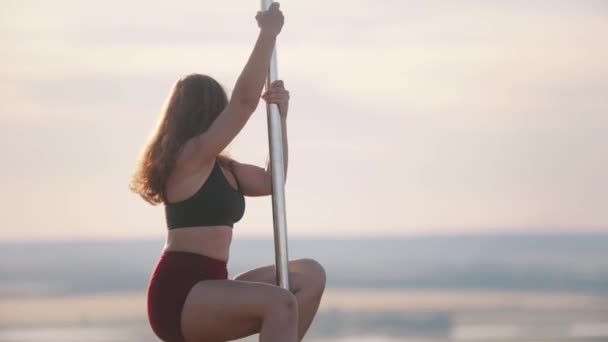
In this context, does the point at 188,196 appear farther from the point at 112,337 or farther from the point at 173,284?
the point at 112,337

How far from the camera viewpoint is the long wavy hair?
328 centimetres

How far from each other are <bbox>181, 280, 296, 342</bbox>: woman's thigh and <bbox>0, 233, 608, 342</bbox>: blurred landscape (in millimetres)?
6120

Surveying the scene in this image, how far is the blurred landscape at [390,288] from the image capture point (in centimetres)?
1292

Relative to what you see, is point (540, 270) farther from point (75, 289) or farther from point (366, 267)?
point (75, 289)

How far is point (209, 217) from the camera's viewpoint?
325cm

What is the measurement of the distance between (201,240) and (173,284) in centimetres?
11

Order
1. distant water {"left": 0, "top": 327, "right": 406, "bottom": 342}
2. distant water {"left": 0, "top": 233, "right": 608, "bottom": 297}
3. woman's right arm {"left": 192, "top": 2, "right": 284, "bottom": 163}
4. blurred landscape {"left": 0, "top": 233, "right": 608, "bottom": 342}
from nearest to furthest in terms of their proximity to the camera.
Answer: woman's right arm {"left": 192, "top": 2, "right": 284, "bottom": 163} → distant water {"left": 0, "top": 327, "right": 406, "bottom": 342} → blurred landscape {"left": 0, "top": 233, "right": 608, "bottom": 342} → distant water {"left": 0, "top": 233, "right": 608, "bottom": 297}

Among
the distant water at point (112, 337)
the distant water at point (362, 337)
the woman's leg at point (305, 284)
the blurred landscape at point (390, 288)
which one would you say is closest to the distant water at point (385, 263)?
the blurred landscape at point (390, 288)

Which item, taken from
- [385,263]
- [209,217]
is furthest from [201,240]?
[385,263]

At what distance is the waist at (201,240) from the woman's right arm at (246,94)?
0.15m

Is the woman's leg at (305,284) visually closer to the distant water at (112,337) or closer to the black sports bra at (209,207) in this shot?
the black sports bra at (209,207)

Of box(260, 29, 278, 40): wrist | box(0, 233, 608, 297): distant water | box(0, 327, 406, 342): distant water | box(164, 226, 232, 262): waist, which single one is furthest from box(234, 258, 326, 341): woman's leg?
box(0, 233, 608, 297): distant water

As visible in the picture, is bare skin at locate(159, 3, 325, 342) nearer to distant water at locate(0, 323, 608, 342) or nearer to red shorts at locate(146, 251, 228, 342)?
red shorts at locate(146, 251, 228, 342)

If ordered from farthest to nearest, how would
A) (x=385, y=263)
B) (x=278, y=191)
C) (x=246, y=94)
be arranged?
(x=385, y=263) → (x=278, y=191) → (x=246, y=94)
